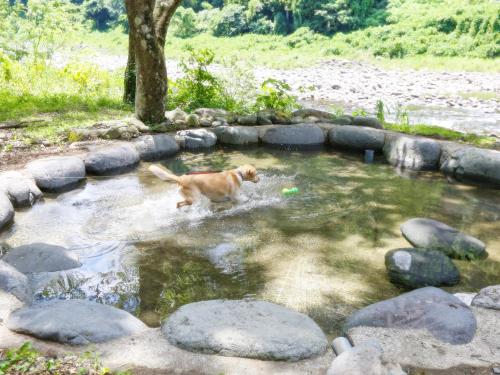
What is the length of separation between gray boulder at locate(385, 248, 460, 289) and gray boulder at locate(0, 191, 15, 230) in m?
4.09

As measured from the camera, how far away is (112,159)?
7.54 meters

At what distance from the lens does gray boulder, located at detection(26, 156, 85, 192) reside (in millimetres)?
6605

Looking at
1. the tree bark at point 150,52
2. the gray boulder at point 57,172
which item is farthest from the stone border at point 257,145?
the tree bark at point 150,52

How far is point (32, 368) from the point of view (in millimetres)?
2785

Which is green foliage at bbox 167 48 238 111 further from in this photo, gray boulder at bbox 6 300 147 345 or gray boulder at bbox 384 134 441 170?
gray boulder at bbox 6 300 147 345

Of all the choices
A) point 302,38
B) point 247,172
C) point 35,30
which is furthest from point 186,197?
point 302,38

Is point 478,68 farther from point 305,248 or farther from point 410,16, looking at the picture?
point 305,248

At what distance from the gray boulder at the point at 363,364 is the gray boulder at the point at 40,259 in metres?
2.80

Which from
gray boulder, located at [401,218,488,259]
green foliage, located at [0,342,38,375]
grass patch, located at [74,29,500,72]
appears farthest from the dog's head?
grass patch, located at [74,29,500,72]

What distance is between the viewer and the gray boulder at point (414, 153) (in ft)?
27.0

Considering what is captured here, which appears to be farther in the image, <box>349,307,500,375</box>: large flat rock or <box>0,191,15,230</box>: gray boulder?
<box>0,191,15,230</box>: gray boulder

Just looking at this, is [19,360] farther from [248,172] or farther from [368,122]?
[368,122]

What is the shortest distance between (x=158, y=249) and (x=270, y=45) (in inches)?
1619

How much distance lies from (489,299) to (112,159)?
5634 mm
